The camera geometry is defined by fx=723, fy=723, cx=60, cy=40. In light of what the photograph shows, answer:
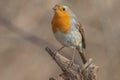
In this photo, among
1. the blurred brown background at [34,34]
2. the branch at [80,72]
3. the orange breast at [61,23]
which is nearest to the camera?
the branch at [80,72]

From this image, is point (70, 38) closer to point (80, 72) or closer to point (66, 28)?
point (66, 28)

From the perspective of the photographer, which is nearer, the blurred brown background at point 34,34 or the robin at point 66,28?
the robin at point 66,28

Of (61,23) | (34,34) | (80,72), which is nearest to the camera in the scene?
(80,72)

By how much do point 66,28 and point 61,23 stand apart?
11 cm

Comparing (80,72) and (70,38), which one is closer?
(80,72)

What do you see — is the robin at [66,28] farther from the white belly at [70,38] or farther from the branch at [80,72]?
the branch at [80,72]

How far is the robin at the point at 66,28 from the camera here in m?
→ 8.63

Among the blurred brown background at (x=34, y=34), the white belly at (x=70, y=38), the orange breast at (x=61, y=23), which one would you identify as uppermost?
the orange breast at (x=61, y=23)

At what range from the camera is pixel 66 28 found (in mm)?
8727

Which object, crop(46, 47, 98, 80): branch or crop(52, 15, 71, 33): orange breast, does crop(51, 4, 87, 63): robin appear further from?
crop(46, 47, 98, 80): branch

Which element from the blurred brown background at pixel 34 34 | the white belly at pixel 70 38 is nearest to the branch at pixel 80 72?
the white belly at pixel 70 38

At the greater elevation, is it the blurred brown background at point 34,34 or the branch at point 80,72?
the branch at point 80,72

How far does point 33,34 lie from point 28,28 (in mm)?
326

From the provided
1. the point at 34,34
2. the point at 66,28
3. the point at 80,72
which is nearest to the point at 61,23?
the point at 66,28
